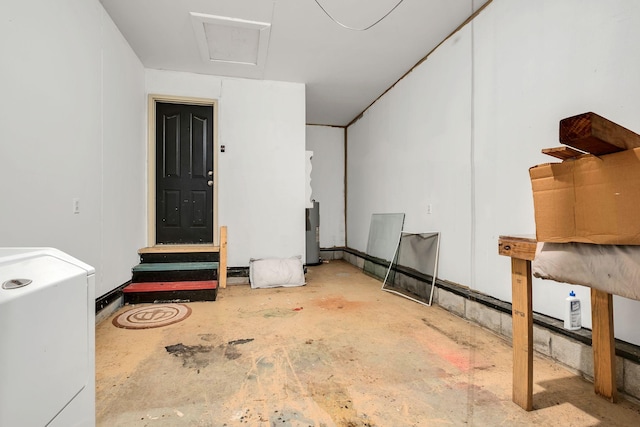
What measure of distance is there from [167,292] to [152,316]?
0.45m

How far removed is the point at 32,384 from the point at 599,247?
1.68 meters

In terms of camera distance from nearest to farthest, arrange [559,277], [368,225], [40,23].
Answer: [559,277], [40,23], [368,225]

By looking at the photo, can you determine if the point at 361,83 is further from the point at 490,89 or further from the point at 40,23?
the point at 40,23

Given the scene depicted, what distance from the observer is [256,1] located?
8.38ft

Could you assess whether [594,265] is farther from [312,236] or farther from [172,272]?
[312,236]

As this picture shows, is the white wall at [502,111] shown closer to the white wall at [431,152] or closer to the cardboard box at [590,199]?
the white wall at [431,152]

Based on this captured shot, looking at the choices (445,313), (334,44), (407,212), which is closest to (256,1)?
(334,44)

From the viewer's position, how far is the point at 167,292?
319cm

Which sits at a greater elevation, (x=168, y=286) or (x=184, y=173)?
(x=184, y=173)

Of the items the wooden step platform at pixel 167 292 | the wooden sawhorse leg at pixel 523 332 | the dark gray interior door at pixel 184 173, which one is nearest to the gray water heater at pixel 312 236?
the dark gray interior door at pixel 184 173

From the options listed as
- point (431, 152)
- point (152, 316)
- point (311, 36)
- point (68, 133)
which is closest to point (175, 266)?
point (152, 316)

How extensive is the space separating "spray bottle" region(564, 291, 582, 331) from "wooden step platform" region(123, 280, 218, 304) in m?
3.00

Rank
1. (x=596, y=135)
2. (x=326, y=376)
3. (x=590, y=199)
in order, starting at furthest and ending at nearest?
(x=326, y=376) → (x=590, y=199) → (x=596, y=135)

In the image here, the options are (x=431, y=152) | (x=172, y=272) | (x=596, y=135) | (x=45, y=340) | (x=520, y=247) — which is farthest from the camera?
(x=172, y=272)
